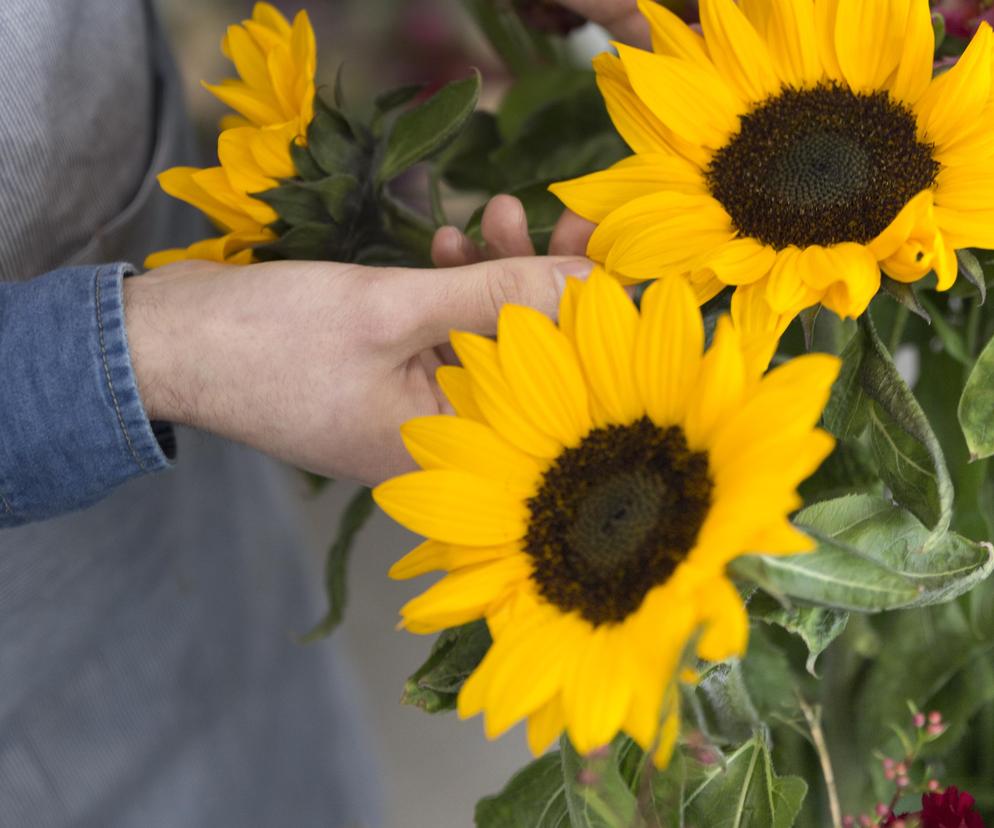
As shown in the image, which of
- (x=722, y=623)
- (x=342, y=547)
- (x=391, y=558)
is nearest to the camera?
(x=722, y=623)

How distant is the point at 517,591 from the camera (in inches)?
14.7

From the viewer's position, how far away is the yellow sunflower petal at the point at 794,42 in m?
0.42

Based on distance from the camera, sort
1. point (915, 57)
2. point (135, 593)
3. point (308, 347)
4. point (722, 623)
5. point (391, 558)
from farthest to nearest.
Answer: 1. point (391, 558)
2. point (135, 593)
3. point (308, 347)
4. point (915, 57)
5. point (722, 623)

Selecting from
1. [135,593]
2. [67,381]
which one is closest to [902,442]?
[67,381]

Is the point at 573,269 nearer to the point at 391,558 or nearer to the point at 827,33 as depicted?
the point at 827,33

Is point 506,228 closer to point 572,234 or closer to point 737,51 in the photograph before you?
point 572,234

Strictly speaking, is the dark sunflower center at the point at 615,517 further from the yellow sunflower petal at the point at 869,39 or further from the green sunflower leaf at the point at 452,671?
the yellow sunflower petal at the point at 869,39

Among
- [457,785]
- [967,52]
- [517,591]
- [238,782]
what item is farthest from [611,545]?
[457,785]

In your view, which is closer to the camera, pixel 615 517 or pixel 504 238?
pixel 615 517

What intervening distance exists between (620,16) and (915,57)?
0.74 ft

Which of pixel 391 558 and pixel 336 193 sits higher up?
pixel 336 193

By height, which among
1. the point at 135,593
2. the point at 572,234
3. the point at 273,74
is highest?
the point at 273,74

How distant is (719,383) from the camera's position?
0.34 m

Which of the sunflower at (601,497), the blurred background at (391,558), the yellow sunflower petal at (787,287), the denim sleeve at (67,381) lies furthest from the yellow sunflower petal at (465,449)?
the blurred background at (391,558)
